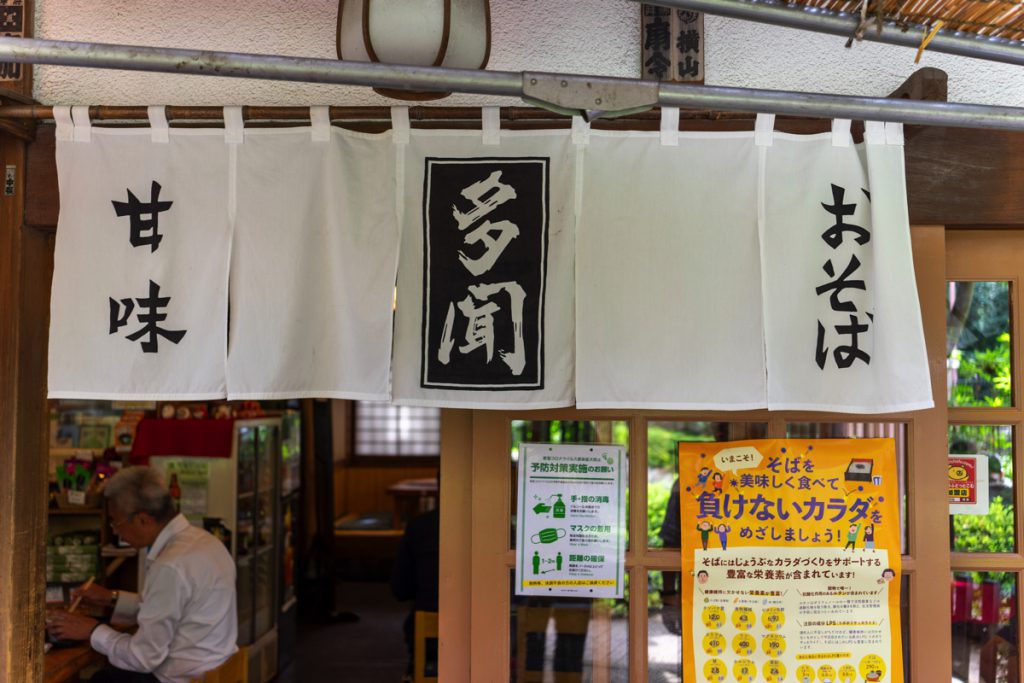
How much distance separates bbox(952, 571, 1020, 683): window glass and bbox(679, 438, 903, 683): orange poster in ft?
1.47

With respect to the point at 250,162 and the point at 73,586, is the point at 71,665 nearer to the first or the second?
the point at 73,586

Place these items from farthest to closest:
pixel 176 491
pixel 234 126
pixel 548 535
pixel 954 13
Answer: pixel 176 491
pixel 548 535
pixel 234 126
pixel 954 13

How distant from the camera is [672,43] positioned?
3770 millimetres

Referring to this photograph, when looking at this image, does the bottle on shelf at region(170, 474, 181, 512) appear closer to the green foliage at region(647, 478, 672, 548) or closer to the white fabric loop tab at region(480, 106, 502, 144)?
the green foliage at region(647, 478, 672, 548)

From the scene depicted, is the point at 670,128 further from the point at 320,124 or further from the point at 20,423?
the point at 20,423

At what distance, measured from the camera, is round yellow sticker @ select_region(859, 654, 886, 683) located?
362 cm

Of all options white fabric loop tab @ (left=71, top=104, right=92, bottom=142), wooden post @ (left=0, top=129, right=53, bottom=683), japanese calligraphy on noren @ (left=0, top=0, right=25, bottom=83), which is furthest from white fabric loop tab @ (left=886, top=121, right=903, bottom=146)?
japanese calligraphy on noren @ (left=0, top=0, right=25, bottom=83)

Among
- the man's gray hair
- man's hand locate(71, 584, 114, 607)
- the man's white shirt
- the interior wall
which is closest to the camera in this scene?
the man's white shirt

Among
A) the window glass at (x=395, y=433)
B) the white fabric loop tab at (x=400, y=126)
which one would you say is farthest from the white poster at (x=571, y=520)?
the window glass at (x=395, y=433)

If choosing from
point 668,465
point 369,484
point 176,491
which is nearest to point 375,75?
point 176,491

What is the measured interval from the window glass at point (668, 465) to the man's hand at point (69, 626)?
12.0 feet

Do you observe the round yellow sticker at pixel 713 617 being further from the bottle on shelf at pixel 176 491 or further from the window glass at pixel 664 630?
the bottle on shelf at pixel 176 491

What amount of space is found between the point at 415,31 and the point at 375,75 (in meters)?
0.64

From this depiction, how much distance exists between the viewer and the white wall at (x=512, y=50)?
12.5ft
